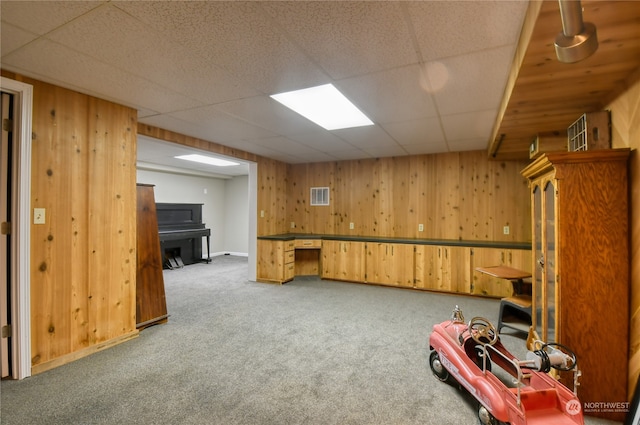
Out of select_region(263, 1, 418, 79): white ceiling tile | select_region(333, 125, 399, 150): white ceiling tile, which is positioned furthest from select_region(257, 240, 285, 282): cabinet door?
select_region(263, 1, 418, 79): white ceiling tile

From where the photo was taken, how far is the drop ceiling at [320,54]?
150cm

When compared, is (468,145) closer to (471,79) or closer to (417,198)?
(417,198)

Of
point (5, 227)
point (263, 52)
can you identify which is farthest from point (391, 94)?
point (5, 227)

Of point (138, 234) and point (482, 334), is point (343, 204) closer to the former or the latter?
point (138, 234)

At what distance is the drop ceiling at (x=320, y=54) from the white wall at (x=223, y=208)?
4976 millimetres

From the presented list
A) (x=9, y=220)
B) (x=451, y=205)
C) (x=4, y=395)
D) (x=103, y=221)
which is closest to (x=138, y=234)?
(x=103, y=221)

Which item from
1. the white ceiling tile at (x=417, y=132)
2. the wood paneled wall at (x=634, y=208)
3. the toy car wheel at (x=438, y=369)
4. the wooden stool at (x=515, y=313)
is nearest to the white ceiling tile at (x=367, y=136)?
the white ceiling tile at (x=417, y=132)

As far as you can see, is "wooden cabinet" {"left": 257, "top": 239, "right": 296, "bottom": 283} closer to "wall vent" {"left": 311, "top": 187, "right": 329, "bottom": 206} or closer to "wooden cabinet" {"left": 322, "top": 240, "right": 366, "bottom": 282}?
"wooden cabinet" {"left": 322, "top": 240, "right": 366, "bottom": 282}

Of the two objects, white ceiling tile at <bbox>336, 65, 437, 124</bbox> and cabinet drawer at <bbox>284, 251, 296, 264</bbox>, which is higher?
white ceiling tile at <bbox>336, 65, 437, 124</bbox>

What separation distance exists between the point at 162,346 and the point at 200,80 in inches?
98.1

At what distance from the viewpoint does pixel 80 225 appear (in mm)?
2621

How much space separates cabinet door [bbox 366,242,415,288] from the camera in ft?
16.5

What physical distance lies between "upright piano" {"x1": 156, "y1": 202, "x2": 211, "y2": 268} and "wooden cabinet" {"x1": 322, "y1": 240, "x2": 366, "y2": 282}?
131 inches

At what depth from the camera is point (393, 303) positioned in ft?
13.9
